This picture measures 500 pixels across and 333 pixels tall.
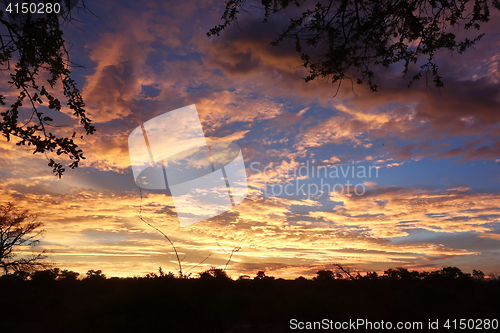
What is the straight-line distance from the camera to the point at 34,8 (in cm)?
551

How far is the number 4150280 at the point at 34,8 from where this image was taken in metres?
5.24

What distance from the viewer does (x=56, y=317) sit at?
1513cm

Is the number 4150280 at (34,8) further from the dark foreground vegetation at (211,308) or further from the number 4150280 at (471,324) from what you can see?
the number 4150280 at (471,324)

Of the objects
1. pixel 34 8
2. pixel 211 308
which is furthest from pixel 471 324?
pixel 34 8

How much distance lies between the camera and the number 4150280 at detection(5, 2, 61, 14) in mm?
5242

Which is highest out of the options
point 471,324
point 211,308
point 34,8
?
point 34,8

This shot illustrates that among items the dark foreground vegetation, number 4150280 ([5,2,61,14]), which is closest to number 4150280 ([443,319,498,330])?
the dark foreground vegetation

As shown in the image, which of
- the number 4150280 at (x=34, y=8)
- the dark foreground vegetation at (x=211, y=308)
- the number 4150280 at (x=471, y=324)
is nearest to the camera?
the number 4150280 at (x=34, y=8)

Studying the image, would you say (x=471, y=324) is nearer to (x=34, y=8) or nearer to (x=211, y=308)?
(x=211, y=308)

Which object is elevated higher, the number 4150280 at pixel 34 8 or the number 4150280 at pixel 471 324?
the number 4150280 at pixel 34 8

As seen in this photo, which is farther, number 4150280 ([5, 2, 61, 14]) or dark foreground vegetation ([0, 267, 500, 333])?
dark foreground vegetation ([0, 267, 500, 333])

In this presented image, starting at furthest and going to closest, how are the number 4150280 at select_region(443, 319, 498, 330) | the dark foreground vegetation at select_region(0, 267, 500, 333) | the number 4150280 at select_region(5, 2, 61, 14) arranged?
the dark foreground vegetation at select_region(0, 267, 500, 333), the number 4150280 at select_region(443, 319, 498, 330), the number 4150280 at select_region(5, 2, 61, 14)

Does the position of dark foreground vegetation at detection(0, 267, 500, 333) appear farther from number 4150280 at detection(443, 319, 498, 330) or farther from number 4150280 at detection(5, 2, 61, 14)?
number 4150280 at detection(5, 2, 61, 14)

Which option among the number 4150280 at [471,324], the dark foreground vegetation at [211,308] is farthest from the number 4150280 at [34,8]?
the number 4150280 at [471,324]
